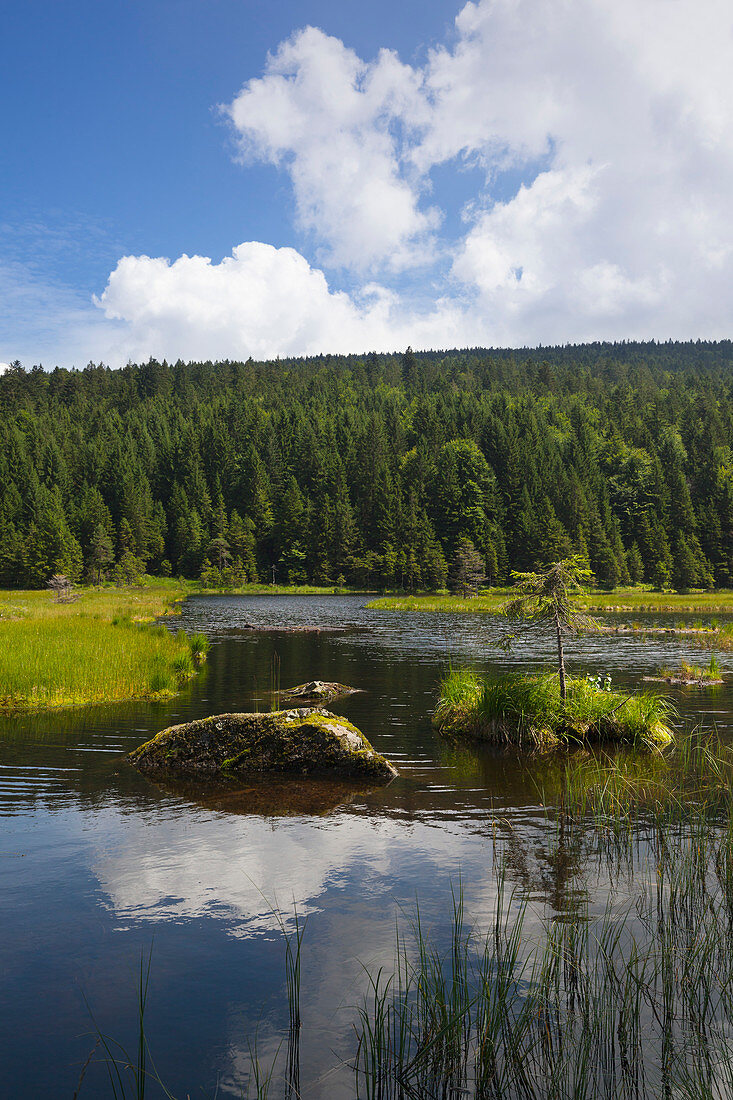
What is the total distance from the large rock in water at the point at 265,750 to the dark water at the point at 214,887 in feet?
2.29

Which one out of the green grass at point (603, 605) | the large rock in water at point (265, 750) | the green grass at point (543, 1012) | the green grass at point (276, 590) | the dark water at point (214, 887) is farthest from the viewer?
the green grass at point (276, 590)

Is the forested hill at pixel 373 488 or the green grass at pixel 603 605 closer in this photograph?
the green grass at pixel 603 605

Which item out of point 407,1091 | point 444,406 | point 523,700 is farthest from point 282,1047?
point 444,406

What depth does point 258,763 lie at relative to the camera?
45.4ft

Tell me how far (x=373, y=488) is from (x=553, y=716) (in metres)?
127

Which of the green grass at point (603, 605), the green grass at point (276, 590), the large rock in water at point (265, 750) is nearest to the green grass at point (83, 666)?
the large rock in water at point (265, 750)

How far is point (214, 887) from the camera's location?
8.28m

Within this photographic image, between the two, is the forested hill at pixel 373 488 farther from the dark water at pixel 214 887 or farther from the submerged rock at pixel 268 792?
the dark water at pixel 214 887

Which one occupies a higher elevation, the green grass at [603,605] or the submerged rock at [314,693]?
the green grass at [603,605]

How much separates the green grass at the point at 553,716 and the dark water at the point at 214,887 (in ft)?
2.74

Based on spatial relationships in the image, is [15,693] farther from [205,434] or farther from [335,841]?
[205,434]

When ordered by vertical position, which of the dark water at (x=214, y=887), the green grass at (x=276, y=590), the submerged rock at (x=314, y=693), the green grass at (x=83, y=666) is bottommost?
the dark water at (x=214, y=887)

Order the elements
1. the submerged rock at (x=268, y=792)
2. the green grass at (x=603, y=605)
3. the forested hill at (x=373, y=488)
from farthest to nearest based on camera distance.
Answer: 1. the forested hill at (x=373, y=488)
2. the green grass at (x=603, y=605)
3. the submerged rock at (x=268, y=792)

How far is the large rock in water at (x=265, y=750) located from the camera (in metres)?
13.6
